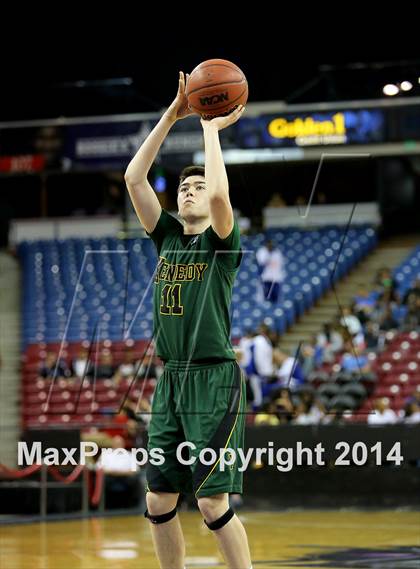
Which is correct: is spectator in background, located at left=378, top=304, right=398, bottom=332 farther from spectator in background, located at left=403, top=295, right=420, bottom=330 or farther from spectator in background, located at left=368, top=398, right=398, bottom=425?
spectator in background, located at left=368, top=398, right=398, bottom=425

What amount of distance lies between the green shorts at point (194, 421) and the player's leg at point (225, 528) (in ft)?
0.22

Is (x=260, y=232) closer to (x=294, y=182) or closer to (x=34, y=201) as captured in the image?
(x=294, y=182)

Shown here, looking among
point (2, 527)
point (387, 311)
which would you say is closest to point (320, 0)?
point (387, 311)

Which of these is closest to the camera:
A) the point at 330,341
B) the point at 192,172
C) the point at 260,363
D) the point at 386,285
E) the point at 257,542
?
the point at 192,172

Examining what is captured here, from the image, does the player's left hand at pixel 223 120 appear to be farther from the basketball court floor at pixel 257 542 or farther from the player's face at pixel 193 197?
the basketball court floor at pixel 257 542

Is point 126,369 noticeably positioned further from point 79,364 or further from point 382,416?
point 382,416

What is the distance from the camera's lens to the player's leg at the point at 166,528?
5504mm

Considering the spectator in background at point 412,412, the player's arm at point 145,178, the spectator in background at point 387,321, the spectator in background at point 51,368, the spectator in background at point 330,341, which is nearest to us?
the player's arm at point 145,178

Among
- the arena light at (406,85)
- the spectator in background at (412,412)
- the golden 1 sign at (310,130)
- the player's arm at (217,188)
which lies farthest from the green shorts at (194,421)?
the golden 1 sign at (310,130)

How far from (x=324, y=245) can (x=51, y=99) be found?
7.04 meters

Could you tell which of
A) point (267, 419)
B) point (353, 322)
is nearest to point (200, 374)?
point (267, 419)

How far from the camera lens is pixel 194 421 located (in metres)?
5.45

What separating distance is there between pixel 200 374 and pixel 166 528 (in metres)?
0.74

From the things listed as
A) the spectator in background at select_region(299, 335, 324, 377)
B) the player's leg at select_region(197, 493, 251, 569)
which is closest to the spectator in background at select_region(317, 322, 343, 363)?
the spectator in background at select_region(299, 335, 324, 377)
